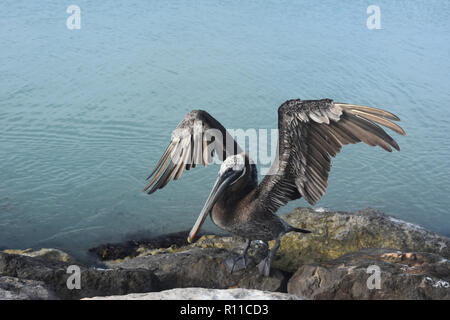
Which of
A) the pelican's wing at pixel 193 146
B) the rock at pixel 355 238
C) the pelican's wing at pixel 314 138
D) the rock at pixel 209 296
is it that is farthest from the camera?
the rock at pixel 355 238

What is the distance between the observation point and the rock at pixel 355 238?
17.8ft

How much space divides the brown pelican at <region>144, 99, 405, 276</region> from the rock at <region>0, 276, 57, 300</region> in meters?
1.28

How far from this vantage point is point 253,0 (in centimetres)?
1912

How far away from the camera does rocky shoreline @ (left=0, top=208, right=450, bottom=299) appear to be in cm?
386

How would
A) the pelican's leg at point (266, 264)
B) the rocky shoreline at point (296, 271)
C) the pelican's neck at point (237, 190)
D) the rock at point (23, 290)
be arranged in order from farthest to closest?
the pelican's leg at point (266, 264) → the pelican's neck at point (237, 190) → the rocky shoreline at point (296, 271) → the rock at point (23, 290)

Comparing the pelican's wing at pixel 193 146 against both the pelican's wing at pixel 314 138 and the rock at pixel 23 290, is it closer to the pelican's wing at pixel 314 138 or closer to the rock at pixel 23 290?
the pelican's wing at pixel 314 138

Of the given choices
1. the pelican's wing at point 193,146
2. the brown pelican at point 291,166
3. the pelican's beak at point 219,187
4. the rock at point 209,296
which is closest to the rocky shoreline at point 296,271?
the rock at point 209,296

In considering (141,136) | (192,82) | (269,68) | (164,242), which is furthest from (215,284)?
(269,68)

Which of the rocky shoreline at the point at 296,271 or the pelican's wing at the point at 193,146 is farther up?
the pelican's wing at the point at 193,146

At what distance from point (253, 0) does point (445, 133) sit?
421 inches

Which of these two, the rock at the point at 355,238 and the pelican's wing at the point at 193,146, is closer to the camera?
the pelican's wing at the point at 193,146

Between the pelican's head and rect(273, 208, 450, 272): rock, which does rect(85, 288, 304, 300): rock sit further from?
rect(273, 208, 450, 272): rock

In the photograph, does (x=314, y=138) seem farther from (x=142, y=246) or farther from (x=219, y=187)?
(x=142, y=246)
